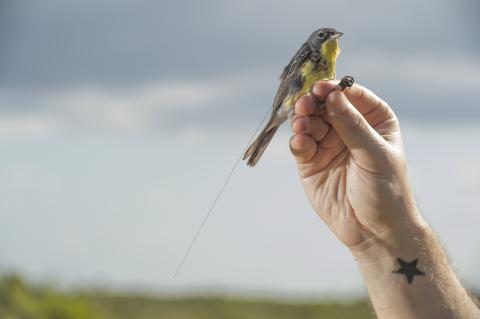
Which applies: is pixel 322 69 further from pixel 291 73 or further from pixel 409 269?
pixel 409 269

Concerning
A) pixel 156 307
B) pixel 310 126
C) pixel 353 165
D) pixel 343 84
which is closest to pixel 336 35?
pixel 343 84

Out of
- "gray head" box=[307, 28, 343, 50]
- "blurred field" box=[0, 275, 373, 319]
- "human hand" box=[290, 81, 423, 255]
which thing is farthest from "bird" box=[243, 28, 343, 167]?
"blurred field" box=[0, 275, 373, 319]

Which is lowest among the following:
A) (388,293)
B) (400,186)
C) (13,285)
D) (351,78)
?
(13,285)

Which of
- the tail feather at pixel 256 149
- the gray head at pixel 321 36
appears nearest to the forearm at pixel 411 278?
the tail feather at pixel 256 149

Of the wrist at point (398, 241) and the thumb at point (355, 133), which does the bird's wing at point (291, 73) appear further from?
the wrist at point (398, 241)

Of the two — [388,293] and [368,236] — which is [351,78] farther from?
[388,293]

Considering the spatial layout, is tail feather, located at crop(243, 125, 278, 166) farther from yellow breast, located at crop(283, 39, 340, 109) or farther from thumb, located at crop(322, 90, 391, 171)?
thumb, located at crop(322, 90, 391, 171)

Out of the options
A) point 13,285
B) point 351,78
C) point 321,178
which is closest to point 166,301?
point 13,285
